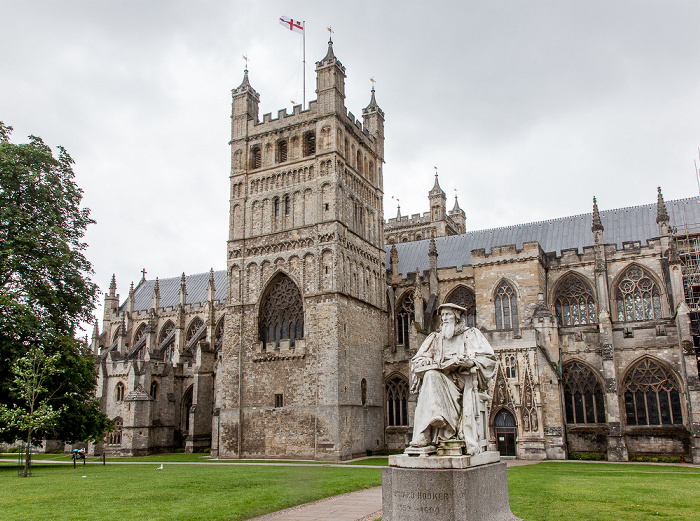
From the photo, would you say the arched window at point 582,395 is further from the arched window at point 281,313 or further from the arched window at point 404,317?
the arched window at point 281,313

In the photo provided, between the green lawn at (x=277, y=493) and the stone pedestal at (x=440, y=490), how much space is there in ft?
13.2

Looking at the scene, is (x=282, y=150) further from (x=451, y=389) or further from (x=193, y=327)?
(x=451, y=389)

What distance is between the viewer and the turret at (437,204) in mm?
53750

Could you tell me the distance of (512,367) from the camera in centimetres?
2939

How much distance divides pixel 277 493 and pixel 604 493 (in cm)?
817

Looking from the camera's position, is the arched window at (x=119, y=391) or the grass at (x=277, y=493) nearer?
the grass at (x=277, y=493)

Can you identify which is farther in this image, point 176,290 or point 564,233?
point 176,290

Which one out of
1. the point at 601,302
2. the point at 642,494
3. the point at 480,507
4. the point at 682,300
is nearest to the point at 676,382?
the point at 682,300

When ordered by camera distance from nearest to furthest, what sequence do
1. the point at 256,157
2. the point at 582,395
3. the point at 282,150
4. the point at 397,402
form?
the point at 582,395 → the point at 397,402 → the point at 282,150 → the point at 256,157

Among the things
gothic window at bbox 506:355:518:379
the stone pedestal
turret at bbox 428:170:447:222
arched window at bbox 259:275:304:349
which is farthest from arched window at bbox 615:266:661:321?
the stone pedestal

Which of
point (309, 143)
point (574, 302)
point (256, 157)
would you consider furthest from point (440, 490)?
point (256, 157)

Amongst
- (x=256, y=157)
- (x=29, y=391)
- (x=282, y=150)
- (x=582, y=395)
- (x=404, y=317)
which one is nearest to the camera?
(x=29, y=391)

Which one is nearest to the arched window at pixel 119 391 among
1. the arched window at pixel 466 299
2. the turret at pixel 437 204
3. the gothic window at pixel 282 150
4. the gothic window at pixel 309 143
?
the gothic window at pixel 282 150

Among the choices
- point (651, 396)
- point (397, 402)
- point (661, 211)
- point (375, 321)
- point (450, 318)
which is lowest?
point (397, 402)
